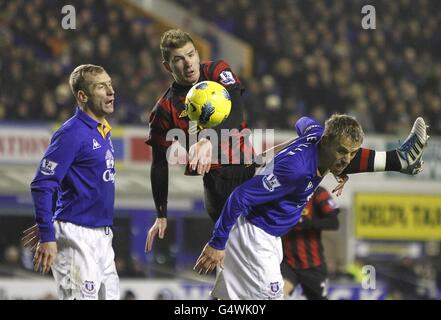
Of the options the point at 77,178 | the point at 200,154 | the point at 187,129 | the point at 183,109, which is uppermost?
the point at 183,109

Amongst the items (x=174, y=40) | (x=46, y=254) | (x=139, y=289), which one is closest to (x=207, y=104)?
(x=174, y=40)

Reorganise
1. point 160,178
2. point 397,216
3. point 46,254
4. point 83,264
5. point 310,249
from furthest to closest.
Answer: point 397,216, point 310,249, point 160,178, point 83,264, point 46,254

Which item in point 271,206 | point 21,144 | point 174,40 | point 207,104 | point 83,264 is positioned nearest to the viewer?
point 83,264

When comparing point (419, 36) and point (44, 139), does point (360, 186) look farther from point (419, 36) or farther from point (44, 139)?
point (44, 139)

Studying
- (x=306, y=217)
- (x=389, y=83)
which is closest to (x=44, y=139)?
(x=389, y=83)

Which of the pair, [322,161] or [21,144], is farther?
[21,144]

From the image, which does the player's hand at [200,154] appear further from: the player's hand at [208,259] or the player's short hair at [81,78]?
the player's short hair at [81,78]

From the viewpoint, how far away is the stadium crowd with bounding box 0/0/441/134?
1856 cm

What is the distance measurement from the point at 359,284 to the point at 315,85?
6241 mm

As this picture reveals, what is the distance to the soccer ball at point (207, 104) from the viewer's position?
813 centimetres

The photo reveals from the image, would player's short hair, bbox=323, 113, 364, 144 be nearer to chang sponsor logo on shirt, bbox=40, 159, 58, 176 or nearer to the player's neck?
the player's neck

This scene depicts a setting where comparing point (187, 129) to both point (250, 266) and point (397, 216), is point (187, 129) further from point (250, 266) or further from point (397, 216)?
point (397, 216)

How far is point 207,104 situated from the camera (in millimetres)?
8125

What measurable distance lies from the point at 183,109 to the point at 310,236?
2.34 meters
